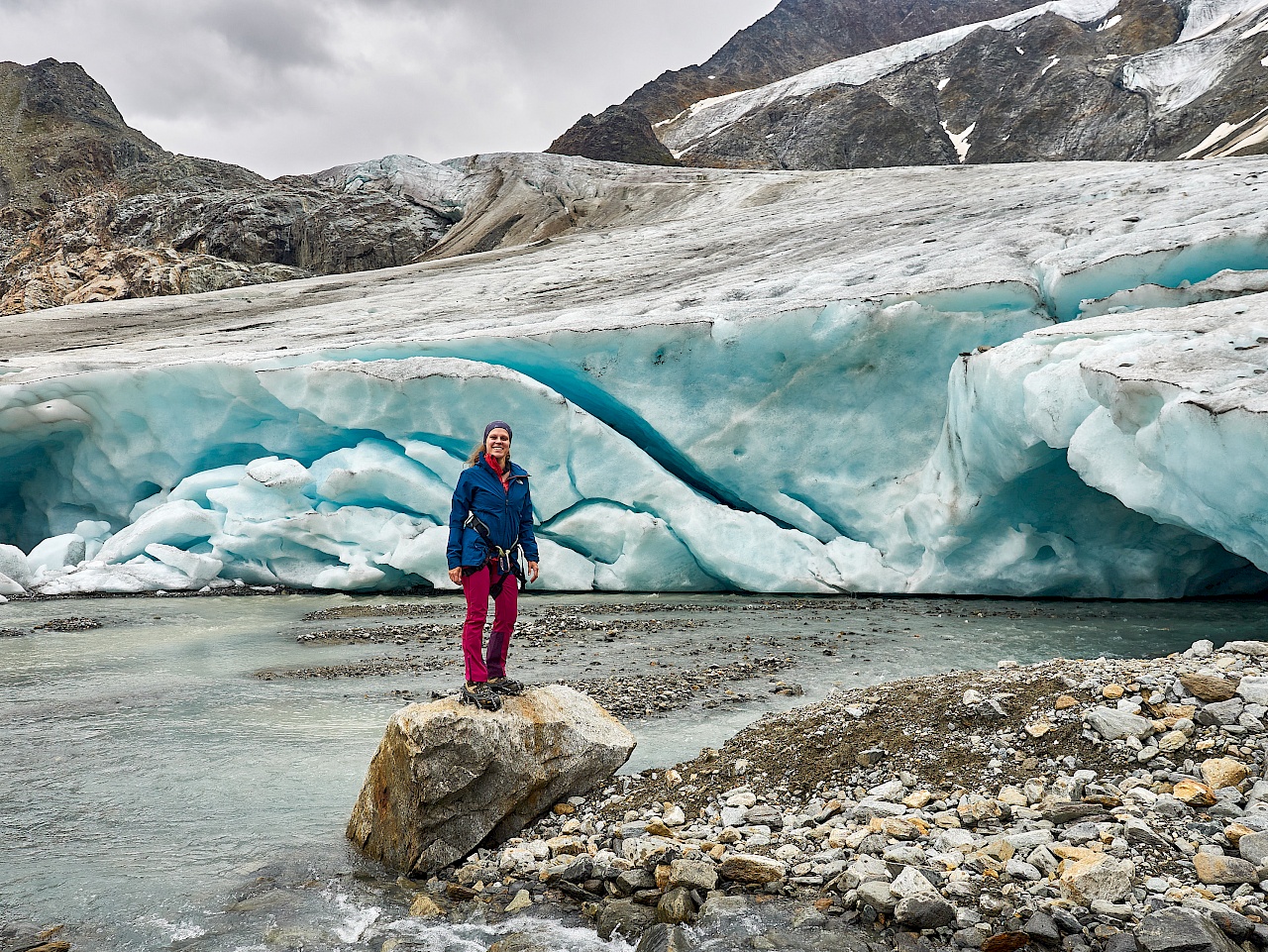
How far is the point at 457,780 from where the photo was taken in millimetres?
2996

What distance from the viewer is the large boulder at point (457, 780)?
296 centimetres

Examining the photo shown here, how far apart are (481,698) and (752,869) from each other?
3.71 feet

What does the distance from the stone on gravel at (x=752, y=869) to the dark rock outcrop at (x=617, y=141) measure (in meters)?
33.7

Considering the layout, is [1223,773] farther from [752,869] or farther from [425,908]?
[425,908]

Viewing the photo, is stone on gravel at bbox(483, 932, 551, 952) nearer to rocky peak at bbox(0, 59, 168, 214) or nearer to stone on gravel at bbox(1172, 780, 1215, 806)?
stone on gravel at bbox(1172, 780, 1215, 806)

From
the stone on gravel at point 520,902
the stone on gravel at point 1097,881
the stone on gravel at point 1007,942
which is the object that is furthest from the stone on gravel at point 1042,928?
the stone on gravel at point 520,902

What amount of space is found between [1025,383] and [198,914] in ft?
20.6

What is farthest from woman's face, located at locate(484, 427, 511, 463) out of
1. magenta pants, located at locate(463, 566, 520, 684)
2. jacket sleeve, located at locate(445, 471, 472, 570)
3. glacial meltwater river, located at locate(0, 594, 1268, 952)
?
glacial meltwater river, located at locate(0, 594, 1268, 952)

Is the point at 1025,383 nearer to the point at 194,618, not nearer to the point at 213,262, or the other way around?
the point at 194,618

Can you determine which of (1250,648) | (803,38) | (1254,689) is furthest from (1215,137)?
(803,38)

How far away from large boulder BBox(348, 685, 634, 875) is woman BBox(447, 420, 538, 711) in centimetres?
17

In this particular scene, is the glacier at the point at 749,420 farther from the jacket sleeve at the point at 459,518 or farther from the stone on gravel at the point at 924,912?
the jacket sleeve at the point at 459,518

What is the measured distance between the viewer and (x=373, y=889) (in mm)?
2805

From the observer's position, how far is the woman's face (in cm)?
343
